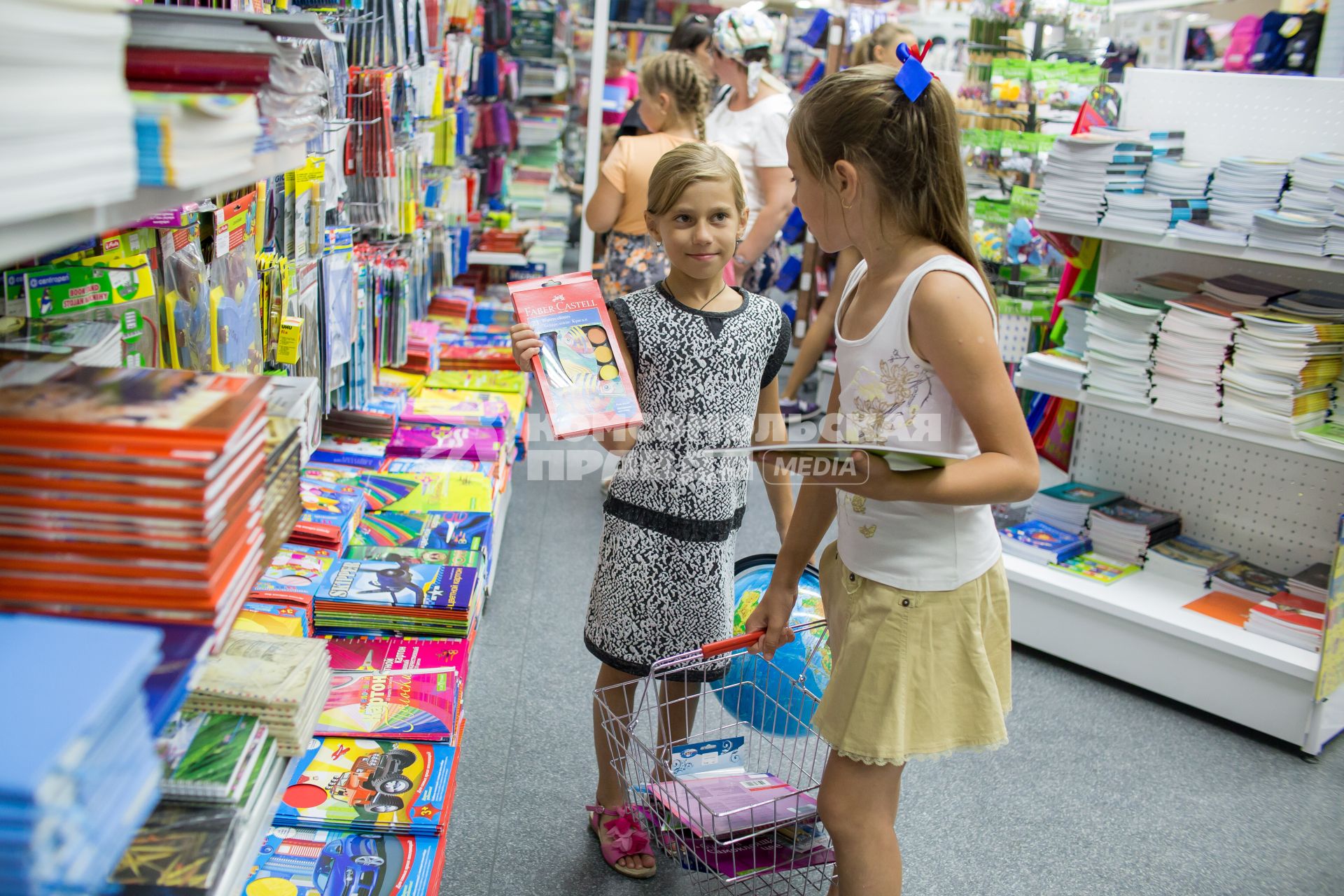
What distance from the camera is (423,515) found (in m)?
2.70

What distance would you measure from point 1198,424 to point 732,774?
6.01 ft

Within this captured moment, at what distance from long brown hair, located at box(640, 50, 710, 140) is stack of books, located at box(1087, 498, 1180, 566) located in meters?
1.85

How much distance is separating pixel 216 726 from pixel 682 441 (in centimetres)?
102

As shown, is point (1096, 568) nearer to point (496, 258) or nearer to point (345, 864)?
point (345, 864)

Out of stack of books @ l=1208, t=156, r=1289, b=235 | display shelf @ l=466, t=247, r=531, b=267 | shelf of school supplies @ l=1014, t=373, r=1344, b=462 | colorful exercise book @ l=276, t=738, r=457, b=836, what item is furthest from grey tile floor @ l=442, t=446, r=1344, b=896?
display shelf @ l=466, t=247, r=531, b=267

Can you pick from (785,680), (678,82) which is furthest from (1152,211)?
(785,680)

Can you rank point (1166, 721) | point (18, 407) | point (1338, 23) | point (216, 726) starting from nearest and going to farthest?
1. point (18, 407)
2. point (216, 726)
3. point (1166, 721)
4. point (1338, 23)

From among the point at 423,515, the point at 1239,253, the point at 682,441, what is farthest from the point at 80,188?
the point at 1239,253

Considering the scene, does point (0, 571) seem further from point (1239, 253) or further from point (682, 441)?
point (1239, 253)

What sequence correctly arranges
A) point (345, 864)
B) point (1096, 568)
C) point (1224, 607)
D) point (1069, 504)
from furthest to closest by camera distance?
point (1069, 504)
point (1096, 568)
point (1224, 607)
point (345, 864)

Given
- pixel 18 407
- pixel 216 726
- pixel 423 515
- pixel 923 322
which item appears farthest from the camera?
pixel 423 515

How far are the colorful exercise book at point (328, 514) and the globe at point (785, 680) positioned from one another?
91 centimetres

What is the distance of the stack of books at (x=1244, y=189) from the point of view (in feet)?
9.21

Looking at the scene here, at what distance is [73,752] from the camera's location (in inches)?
24.6
